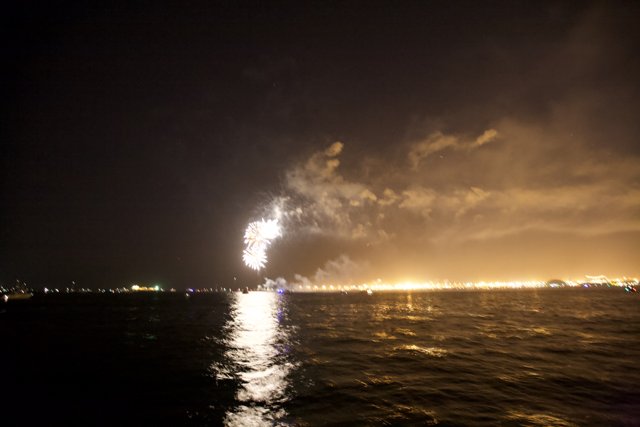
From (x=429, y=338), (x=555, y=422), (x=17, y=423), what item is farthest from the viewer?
(x=429, y=338)

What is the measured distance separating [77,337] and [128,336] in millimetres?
5094

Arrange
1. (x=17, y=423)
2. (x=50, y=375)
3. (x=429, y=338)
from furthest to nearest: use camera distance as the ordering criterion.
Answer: (x=429, y=338) < (x=50, y=375) < (x=17, y=423)

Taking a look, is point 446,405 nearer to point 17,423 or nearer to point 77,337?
point 17,423

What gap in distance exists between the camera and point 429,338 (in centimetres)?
3219

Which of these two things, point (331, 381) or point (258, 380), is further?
point (258, 380)

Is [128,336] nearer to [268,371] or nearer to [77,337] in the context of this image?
[77,337]

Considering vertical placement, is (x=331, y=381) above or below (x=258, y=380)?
above

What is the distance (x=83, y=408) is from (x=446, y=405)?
16094 millimetres

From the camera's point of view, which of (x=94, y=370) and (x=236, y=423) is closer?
(x=236, y=423)

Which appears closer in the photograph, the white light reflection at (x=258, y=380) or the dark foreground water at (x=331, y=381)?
the white light reflection at (x=258, y=380)

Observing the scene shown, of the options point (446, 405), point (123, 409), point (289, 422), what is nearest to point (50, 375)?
point (123, 409)

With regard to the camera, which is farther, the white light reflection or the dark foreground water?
the dark foreground water

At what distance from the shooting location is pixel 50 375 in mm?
20328

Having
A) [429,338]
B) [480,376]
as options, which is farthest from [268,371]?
[429,338]
